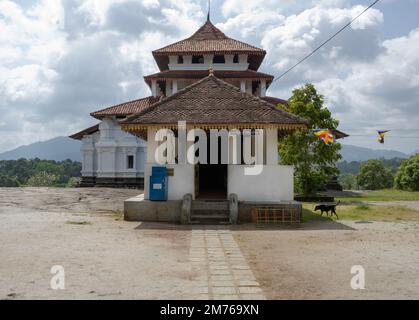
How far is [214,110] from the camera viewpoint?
13875mm

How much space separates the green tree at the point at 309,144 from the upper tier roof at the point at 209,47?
36.9 feet

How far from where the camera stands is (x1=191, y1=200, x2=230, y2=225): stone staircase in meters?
13.0

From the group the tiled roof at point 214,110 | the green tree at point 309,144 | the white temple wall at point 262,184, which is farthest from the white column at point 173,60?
the white temple wall at point 262,184

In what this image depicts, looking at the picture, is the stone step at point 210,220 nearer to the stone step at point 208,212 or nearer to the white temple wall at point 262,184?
the stone step at point 208,212

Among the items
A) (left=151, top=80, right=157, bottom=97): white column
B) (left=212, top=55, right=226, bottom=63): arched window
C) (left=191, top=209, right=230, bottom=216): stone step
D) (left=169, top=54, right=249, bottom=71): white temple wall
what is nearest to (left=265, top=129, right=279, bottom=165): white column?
(left=191, top=209, right=230, bottom=216): stone step

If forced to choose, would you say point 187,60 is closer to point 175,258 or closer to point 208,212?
point 208,212

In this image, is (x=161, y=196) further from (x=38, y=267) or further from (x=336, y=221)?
(x=38, y=267)

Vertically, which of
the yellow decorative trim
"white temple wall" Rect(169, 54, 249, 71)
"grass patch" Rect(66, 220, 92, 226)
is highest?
"white temple wall" Rect(169, 54, 249, 71)

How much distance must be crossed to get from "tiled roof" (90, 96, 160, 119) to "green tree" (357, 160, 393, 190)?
148 ft

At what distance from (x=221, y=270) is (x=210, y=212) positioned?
6480 millimetres

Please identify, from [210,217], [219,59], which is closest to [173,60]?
[219,59]

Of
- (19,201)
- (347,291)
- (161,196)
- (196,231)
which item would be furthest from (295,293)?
(19,201)

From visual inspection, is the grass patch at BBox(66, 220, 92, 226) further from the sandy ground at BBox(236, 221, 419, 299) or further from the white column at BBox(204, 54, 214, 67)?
the white column at BBox(204, 54, 214, 67)

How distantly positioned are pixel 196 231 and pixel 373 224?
5.81m
